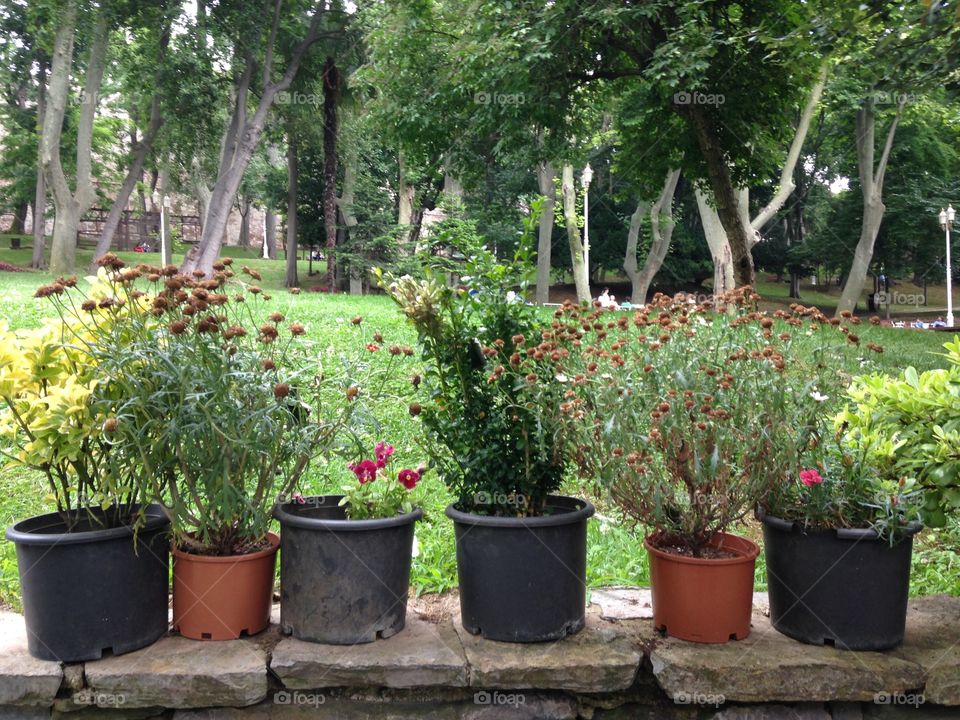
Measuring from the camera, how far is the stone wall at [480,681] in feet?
7.96

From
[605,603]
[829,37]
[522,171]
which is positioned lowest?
[605,603]

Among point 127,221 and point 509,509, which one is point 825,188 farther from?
point 509,509

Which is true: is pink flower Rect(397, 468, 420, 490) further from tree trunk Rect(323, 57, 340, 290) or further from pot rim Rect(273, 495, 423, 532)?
tree trunk Rect(323, 57, 340, 290)

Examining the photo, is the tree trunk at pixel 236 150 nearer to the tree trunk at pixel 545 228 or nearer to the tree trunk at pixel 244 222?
the tree trunk at pixel 545 228

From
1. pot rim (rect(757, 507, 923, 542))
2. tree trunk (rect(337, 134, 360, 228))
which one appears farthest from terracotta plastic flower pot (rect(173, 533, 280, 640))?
tree trunk (rect(337, 134, 360, 228))

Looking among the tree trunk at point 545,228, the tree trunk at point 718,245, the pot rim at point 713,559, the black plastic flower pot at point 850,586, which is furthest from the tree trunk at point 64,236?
the black plastic flower pot at point 850,586

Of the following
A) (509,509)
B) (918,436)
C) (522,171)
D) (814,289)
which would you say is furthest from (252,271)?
(814,289)

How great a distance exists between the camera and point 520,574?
2.67 meters

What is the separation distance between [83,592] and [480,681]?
121 cm

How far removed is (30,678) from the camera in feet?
7.90

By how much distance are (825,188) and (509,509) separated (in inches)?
1335

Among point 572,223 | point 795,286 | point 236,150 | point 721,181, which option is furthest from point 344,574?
point 795,286

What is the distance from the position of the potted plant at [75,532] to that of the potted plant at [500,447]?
0.96 meters

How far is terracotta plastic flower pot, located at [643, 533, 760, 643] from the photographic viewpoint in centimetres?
267
